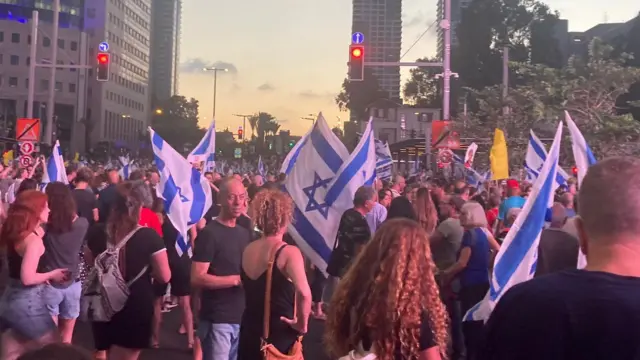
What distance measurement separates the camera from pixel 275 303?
15.8 feet

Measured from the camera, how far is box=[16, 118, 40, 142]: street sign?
2031 centimetres

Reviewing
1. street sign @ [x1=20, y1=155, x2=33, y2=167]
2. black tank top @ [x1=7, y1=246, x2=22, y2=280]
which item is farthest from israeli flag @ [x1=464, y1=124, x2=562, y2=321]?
street sign @ [x1=20, y1=155, x2=33, y2=167]

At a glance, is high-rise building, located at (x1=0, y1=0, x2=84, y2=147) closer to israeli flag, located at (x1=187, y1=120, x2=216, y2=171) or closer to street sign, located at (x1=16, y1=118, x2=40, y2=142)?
street sign, located at (x1=16, y1=118, x2=40, y2=142)

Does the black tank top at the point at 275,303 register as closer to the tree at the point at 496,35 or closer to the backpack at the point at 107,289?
the backpack at the point at 107,289

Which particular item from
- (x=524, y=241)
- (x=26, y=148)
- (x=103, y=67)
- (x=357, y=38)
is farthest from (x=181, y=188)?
(x=103, y=67)

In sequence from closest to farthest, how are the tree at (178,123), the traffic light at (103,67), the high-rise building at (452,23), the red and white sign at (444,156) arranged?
the red and white sign at (444,156) < the traffic light at (103,67) < the high-rise building at (452,23) < the tree at (178,123)

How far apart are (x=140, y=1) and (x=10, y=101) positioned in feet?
143

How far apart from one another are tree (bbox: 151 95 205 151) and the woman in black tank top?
311 ft

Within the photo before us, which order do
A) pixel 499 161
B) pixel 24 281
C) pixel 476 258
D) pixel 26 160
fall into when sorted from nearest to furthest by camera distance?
pixel 24 281 < pixel 476 258 < pixel 499 161 < pixel 26 160

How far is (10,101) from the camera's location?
104 metres

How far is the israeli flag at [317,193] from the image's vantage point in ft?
26.0

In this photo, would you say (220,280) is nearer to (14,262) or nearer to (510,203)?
(14,262)

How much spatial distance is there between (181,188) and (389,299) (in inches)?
255

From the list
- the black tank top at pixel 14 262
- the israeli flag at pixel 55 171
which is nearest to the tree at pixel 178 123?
the israeli flag at pixel 55 171
